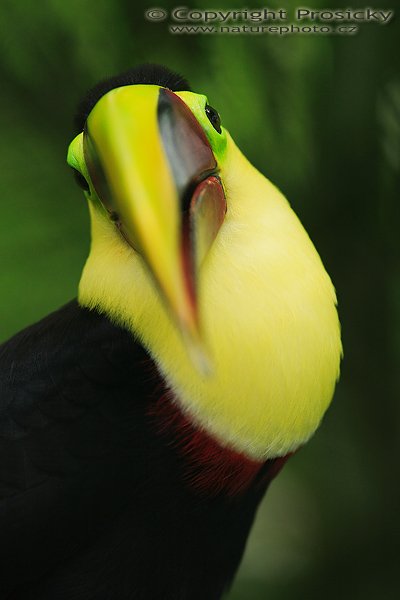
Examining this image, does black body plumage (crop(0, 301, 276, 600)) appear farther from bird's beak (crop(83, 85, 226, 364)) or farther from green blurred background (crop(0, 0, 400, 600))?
green blurred background (crop(0, 0, 400, 600))

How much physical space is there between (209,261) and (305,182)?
0.76 meters

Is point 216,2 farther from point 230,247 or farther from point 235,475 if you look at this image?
point 235,475

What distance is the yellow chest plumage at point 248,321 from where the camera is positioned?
111 centimetres

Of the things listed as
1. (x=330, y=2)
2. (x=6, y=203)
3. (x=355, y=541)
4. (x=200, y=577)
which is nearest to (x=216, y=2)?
(x=330, y=2)

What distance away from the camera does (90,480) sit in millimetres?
1230

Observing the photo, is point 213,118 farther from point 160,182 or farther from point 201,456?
point 201,456

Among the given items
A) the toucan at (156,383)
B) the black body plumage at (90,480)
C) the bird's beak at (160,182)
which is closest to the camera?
the bird's beak at (160,182)

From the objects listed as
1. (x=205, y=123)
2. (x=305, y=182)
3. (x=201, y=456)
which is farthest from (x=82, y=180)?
(x=305, y=182)

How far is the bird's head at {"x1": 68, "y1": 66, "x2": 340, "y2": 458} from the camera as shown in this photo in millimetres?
1006

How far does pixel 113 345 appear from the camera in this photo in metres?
1.20

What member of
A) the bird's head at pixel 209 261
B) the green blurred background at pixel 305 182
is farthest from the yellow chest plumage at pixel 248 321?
the green blurred background at pixel 305 182

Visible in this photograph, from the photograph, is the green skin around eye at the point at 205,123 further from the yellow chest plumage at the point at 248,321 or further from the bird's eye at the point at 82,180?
the bird's eye at the point at 82,180

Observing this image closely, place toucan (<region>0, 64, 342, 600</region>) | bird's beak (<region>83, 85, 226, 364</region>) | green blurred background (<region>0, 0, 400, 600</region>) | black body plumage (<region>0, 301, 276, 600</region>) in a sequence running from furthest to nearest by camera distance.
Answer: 1. green blurred background (<region>0, 0, 400, 600</region>)
2. black body plumage (<region>0, 301, 276, 600</region>)
3. toucan (<region>0, 64, 342, 600</region>)
4. bird's beak (<region>83, 85, 226, 364</region>)

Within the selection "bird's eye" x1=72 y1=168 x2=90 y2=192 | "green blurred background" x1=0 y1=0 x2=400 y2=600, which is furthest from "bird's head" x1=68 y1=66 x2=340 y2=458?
"green blurred background" x1=0 y1=0 x2=400 y2=600
